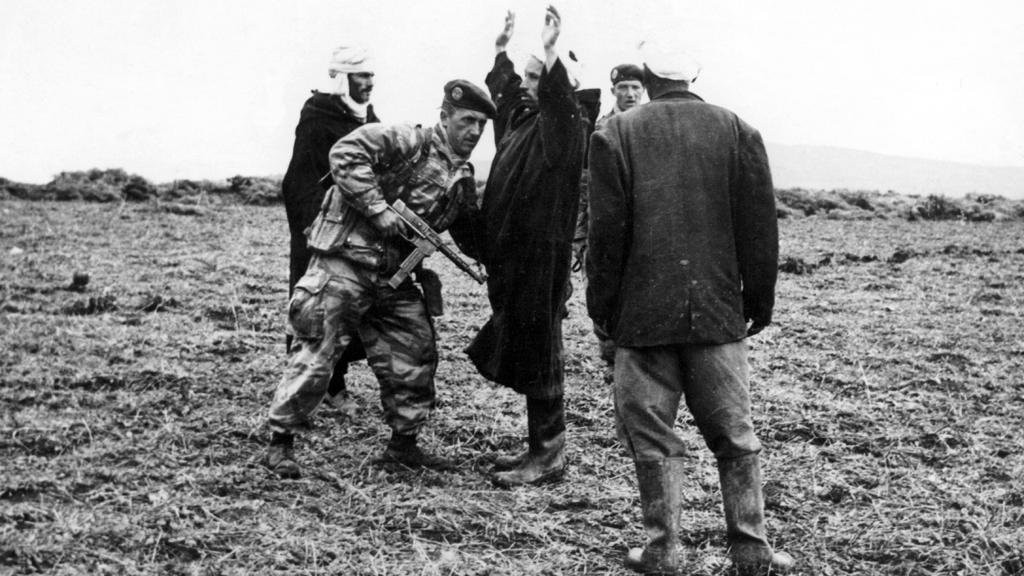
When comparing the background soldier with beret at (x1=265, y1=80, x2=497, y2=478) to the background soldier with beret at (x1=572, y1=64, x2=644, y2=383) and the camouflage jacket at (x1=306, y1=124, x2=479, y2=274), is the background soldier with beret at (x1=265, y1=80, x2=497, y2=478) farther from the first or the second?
the background soldier with beret at (x1=572, y1=64, x2=644, y2=383)

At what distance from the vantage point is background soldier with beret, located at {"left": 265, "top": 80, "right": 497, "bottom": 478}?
4555mm

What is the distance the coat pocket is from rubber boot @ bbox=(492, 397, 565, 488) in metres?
1.03

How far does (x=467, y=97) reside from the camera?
15.0ft

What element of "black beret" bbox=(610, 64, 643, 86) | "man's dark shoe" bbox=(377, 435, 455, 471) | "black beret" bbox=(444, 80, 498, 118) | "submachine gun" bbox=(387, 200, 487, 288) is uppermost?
"black beret" bbox=(610, 64, 643, 86)

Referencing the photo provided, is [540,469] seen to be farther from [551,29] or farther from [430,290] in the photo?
[551,29]

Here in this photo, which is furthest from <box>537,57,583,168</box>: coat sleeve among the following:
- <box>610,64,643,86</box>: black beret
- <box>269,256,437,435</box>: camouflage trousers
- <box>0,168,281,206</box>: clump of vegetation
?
<box>0,168,281,206</box>: clump of vegetation

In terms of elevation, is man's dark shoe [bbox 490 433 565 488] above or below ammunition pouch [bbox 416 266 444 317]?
below

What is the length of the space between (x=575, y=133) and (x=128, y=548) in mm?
2433

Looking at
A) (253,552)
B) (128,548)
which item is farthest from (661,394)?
(128,548)

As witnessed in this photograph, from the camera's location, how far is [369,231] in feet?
15.4

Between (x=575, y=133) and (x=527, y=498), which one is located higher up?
(x=575, y=133)

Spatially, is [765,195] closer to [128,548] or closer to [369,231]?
[369,231]

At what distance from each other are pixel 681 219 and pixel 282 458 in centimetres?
219

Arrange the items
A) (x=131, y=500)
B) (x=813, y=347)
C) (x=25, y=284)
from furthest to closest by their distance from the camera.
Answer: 1. (x=25, y=284)
2. (x=813, y=347)
3. (x=131, y=500)
